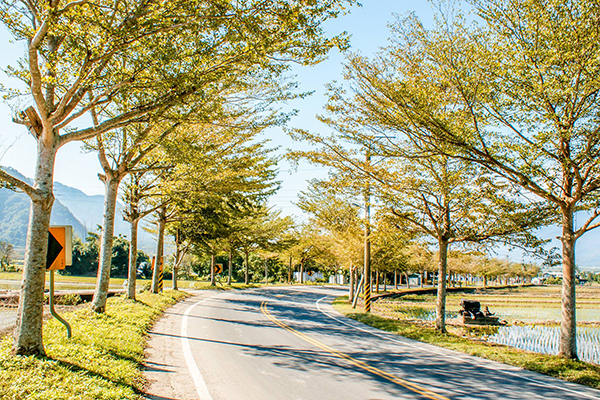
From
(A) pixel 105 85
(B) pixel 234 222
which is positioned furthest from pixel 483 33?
(B) pixel 234 222

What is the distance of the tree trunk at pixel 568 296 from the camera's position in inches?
368

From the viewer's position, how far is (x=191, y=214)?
20.7 meters

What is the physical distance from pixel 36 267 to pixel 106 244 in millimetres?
6717

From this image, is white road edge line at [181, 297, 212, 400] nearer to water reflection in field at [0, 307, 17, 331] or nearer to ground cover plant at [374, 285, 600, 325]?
water reflection in field at [0, 307, 17, 331]

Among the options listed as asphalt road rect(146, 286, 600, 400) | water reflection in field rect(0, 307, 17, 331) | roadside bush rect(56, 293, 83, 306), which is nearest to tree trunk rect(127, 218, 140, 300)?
roadside bush rect(56, 293, 83, 306)

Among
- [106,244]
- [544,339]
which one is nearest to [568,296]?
[544,339]

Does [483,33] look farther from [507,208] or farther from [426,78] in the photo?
[507,208]

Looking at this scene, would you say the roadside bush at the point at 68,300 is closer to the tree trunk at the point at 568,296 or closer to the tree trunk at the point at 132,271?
the tree trunk at the point at 132,271

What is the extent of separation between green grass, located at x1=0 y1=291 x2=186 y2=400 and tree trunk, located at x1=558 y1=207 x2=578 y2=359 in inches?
378

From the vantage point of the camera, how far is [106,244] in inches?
495

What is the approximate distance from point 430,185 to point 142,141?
933 cm

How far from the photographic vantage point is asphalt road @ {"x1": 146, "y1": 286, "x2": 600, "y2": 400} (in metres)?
6.24

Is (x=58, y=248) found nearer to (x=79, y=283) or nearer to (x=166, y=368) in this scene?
(x=166, y=368)

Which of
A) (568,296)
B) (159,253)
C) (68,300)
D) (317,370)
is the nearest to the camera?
(317,370)
